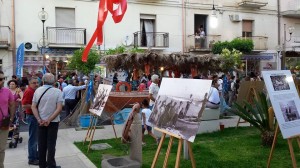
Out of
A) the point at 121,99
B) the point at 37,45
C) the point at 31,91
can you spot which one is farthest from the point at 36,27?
the point at 31,91

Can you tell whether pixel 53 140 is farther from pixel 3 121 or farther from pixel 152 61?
pixel 152 61

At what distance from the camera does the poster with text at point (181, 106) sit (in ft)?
14.7

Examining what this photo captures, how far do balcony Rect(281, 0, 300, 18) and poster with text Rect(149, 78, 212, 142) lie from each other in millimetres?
24280

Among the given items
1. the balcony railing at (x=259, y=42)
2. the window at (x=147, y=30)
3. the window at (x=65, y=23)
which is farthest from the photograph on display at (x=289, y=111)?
the balcony railing at (x=259, y=42)

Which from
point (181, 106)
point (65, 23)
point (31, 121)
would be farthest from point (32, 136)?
point (65, 23)

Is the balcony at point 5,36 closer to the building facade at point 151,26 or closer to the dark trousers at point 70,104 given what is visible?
the building facade at point 151,26

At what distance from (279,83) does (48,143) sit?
12.5 ft

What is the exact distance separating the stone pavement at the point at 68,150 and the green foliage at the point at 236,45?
12.7 metres

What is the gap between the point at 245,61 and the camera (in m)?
25.1

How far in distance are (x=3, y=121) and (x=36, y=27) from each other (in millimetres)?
15424

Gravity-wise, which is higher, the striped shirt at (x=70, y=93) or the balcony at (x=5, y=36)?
the balcony at (x=5, y=36)

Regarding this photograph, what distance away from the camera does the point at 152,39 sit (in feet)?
74.7

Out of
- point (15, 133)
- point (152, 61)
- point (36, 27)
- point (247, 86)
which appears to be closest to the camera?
point (15, 133)

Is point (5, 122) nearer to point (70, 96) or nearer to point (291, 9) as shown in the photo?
point (70, 96)
